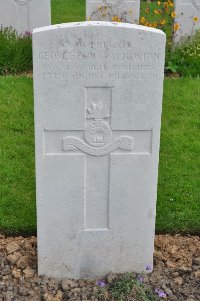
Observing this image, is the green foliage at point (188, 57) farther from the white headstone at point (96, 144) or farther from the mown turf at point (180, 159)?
the white headstone at point (96, 144)

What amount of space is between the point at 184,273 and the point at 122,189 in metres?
0.81

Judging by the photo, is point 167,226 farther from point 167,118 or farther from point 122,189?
point 167,118

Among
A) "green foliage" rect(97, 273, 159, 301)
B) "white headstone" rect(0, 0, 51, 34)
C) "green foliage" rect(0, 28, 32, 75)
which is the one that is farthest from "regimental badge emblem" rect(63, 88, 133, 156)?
"white headstone" rect(0, 0, 51, 34)

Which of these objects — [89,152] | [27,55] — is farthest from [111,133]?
[27,55]

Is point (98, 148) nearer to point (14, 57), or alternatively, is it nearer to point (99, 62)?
point (99, 62)

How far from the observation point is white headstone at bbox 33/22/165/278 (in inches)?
133

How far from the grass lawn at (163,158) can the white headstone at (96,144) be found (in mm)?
778

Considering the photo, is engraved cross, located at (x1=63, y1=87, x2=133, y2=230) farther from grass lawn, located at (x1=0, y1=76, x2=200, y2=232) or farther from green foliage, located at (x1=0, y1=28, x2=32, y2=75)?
green foliage, located at (x1=0, y1=28, x2=32, y2=75)

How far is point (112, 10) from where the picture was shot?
9195 millimetres

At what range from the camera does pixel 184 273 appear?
13.3ft

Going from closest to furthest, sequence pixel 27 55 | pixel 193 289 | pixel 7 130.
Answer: pixel 193 289, pixel 7 130, pixel 27 55

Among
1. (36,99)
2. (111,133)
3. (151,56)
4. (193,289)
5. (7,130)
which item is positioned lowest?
(193,289)

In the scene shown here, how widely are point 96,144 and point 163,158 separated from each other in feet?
7.53

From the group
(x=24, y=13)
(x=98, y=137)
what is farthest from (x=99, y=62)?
(x=24, y=13)
